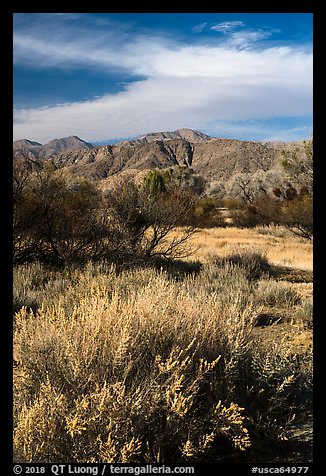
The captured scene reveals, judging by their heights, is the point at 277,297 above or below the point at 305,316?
above

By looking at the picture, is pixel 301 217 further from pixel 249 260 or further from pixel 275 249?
pixel 249 260

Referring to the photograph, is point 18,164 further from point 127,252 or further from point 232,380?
point 232,380

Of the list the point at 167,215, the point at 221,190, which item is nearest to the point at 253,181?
the point at 221,190

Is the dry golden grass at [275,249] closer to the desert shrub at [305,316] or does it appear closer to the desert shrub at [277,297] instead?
the desert shrub at [277,297]

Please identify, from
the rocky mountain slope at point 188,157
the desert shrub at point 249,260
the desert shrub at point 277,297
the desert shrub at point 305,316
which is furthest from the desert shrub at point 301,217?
the rocky mountain slope at point 188,157

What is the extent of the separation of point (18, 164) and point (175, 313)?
7.51 meters

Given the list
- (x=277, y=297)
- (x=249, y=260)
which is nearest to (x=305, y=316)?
(x=277, y=297)

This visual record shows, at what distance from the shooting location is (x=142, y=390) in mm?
2547

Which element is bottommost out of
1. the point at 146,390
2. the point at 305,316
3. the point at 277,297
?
the point at 305,316

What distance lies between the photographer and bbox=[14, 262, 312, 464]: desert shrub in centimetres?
249

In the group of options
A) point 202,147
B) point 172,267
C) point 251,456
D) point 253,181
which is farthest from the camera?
point 202,147

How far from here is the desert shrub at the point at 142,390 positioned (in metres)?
2.49

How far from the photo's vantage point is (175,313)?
3.65 meters
